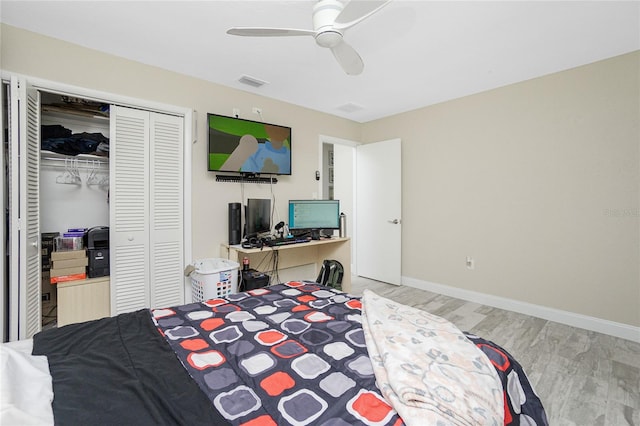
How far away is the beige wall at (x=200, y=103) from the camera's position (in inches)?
90.9

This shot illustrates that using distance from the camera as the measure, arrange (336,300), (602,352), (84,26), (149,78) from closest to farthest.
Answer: (336,300) → (84,26) → (602,352) → (149,78)

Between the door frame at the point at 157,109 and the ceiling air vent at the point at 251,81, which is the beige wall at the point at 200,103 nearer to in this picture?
the door frame at the point at 157,109

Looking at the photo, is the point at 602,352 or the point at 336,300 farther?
the point at 602,352

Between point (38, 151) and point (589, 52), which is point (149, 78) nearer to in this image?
point (38, 151)

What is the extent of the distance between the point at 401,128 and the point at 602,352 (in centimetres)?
320

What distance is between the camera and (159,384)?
980mm

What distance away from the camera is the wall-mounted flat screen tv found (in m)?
3.14

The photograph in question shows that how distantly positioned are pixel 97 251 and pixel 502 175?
4134 mm

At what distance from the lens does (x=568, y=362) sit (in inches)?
87.5

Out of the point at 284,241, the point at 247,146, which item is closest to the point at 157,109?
the point at 247,146

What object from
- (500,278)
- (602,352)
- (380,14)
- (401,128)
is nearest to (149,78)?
(380,14)

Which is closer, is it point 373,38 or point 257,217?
point 373,38

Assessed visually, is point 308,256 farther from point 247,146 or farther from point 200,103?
point 200,103

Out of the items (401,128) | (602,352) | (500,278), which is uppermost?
(401,128)
